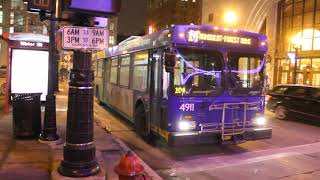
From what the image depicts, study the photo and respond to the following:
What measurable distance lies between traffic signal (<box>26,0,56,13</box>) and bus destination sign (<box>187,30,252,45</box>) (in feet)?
10.4

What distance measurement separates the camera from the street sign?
6.27m

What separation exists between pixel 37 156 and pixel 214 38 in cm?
492

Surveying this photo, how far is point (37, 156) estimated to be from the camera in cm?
805

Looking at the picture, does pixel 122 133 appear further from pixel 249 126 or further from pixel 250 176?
pixel 250 176

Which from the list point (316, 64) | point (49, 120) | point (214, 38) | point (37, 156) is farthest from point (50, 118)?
point (316, 64)

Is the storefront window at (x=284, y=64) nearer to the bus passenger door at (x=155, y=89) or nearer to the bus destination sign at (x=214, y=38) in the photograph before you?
the bus destination sign at (x=214, y=38)

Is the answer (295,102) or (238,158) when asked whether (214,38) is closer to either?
(238,158)

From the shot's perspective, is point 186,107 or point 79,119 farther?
point 186,107

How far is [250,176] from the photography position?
7949mm

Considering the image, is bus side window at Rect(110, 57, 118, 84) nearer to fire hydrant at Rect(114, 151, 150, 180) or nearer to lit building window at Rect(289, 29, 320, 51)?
fire hydrant at Rect(114, 151, 150, 180)

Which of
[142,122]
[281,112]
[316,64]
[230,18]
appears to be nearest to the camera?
[142,122]

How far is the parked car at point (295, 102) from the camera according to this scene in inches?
618

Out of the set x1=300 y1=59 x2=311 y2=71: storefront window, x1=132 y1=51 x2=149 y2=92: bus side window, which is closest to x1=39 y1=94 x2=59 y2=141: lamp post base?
x1=132 y1=51 x2=149 y2=92: bus side window

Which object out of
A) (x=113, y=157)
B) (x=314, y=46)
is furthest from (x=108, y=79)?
(x=314, y=46)
